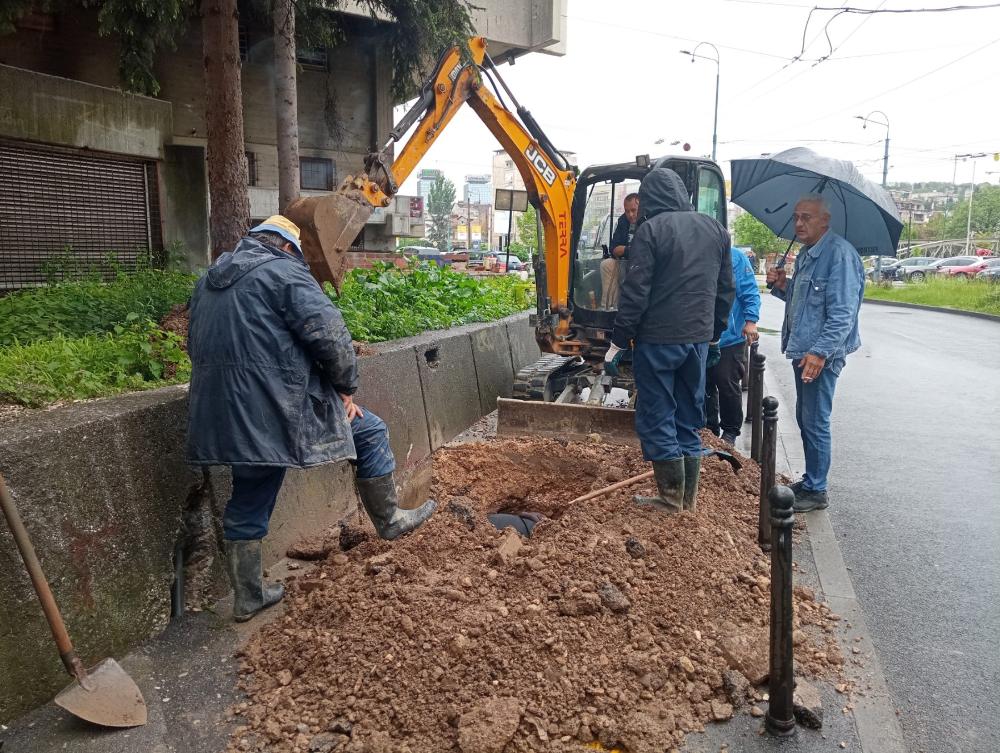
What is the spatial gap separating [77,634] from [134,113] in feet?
33.5

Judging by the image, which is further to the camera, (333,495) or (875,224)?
(875,224)

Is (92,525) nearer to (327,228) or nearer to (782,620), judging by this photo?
(327,228)

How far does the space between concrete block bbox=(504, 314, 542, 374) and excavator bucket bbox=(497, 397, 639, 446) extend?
97.7 inches

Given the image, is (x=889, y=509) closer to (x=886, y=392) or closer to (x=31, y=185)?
(x=886, y=392)

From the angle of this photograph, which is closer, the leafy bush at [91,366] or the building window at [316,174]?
the leafy bush at [91,366]

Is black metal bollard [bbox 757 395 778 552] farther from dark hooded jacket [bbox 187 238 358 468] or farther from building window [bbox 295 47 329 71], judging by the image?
building window [bbox 295 47 329 71]

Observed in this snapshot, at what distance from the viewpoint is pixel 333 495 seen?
492cm

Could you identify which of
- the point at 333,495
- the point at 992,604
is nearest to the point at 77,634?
the point at 333,495

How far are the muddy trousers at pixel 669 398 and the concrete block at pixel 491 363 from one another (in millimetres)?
3316

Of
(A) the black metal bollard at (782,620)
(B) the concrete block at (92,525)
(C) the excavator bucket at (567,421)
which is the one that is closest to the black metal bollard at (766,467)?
(A) the black metal bollard at (782,620)

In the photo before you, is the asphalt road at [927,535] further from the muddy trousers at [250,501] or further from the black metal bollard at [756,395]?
Answer: the muddy trousers at [250,501]

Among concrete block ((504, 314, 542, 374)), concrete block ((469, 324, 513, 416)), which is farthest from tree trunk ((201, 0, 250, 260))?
concrete block ((504, 314, 542, 374))

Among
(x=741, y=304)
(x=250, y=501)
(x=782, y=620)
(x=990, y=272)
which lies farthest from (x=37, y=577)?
(x=990, y=272)

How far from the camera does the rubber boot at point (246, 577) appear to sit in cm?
364
